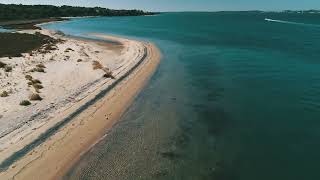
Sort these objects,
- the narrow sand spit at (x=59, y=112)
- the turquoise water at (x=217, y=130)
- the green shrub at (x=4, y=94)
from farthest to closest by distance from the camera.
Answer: the green shrub at (x=4, y=94) < the narrow sand spit at (x=59, y=112) < the turquoise water at (x=217, y=130)

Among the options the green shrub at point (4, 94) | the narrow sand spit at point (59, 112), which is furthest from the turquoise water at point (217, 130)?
the green shrub at point (4, 94)

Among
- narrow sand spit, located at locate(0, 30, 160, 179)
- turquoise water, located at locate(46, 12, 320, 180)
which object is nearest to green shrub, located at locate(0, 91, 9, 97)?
narrow sand spit, located at locate(0, 30, 160, 179)

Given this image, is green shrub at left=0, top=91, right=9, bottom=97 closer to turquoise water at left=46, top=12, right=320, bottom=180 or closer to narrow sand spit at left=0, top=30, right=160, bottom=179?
narrow sand spit at left=0, top=30, right=160, bottom=179

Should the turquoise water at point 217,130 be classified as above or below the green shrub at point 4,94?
below

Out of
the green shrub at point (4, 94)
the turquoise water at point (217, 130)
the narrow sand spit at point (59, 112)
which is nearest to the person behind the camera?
the turquoise water at point (217, 130)

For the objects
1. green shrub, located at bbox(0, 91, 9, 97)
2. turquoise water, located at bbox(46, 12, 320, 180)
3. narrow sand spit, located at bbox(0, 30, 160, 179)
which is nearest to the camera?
turquoise water, located at bbox(46, 12, 320, 180)

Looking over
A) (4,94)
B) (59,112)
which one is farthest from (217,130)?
(4,94)

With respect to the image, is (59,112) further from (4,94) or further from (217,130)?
(217,130)

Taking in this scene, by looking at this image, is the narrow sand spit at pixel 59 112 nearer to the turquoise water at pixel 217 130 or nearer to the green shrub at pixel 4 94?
the green shrub at pixel 4 94

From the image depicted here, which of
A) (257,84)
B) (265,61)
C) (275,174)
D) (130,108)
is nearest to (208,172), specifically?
(275,174)
